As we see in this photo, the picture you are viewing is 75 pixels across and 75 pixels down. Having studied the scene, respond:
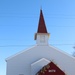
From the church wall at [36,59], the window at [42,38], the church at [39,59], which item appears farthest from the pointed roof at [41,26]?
the church wall at [36,59]

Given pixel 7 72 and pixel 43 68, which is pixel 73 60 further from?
pixel 7 72

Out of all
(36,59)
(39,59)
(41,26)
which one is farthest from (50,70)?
(41,26)

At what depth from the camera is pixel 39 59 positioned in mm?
33094

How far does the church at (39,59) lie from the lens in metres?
32.0

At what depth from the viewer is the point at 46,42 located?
34.8m

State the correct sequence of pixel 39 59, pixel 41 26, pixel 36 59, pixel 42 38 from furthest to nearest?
pixel 41 26 → pixel 42 38 → pixel 36 59 → pixel 39 59

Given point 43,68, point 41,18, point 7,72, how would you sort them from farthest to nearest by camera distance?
point 41,18 → point 7,72 → point 43,68

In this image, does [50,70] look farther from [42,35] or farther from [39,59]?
[42,35]

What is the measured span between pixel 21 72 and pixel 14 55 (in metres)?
2.38

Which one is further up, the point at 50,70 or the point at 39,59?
the point at 39,59

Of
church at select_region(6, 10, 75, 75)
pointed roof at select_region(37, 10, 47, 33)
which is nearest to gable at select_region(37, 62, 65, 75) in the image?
church at select_region(6, 10, 75, 75)

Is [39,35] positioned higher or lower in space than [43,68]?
higher

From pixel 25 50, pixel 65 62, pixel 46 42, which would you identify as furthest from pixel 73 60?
pixel 25 50

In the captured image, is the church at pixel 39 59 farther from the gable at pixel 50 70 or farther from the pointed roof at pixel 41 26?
the gable at pixel 50 70
